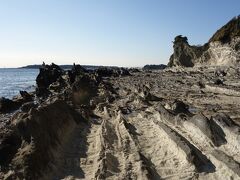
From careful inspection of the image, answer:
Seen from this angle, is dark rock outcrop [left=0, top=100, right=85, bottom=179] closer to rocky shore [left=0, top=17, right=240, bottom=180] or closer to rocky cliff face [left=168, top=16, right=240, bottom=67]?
rocky shore [left=0, top=17, right=240, bottom=180]

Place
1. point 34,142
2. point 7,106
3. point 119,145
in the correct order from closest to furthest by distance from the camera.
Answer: point 34,142
point 119,145
point 7,106

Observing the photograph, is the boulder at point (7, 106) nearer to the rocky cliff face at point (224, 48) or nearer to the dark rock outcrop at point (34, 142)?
the dark rock outcrop at point (34, 142)

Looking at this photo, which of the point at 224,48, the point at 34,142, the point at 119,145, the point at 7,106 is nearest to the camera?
the point at 34,142

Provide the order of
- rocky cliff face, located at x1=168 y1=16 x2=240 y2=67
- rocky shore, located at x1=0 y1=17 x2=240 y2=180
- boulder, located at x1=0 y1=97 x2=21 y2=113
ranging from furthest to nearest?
rocky cliff face, located at x1=168 y1=16 x2=240 y2=67, boulder, located at x1=0 y1=97 x2=21 y2=113, rocky shore, located at x1=0 y1=17 x2=240 y2=180

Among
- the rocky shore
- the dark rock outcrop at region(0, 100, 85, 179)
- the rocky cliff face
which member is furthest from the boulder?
the rocky cliff face

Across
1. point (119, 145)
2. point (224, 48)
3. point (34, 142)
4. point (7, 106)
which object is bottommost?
point (7, 106)

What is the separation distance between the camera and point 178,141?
38.0 ft

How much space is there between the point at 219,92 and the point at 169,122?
12267 mm

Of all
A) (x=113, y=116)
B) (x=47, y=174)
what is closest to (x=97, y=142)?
(x=47, y=174)

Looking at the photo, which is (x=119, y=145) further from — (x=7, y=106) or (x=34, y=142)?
(x=7, y=106)

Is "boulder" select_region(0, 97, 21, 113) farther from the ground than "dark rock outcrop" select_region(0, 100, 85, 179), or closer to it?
closer to it

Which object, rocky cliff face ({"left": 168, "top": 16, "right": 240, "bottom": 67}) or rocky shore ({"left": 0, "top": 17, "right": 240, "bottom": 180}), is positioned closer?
rocky shore ({"left": 0, "top": 17, "right": 240, "bottom": 180})

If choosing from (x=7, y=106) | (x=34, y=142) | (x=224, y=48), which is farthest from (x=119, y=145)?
(x=224, y=48)

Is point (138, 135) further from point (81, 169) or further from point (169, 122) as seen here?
point (81, 169)
